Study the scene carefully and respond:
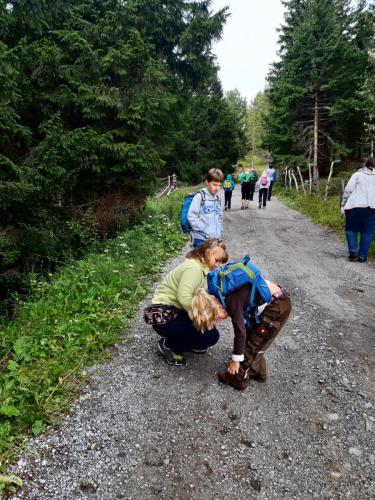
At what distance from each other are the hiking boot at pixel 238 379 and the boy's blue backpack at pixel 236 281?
728mm

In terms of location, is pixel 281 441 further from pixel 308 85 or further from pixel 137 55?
pixel 308 85

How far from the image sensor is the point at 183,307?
3.26 metres

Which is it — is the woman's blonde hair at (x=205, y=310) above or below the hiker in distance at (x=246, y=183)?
below

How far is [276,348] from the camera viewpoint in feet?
13.4

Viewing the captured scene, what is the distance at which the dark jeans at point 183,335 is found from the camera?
3.45 m

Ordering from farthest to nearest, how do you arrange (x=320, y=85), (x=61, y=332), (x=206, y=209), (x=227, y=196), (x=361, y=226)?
(x=320, y=85)
(x=227, y=196)
(x=361, y=226)
(x=206, y=209)
(x=61, y=332)

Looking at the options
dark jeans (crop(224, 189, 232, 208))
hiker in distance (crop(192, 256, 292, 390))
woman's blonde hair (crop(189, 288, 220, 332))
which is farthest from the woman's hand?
dark jeans (crop(224, 189, 232, 208))

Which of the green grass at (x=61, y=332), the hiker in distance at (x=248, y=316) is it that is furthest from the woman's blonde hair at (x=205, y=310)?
the green grass at (x=61, y=332)

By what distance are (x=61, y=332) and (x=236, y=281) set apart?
2.41m

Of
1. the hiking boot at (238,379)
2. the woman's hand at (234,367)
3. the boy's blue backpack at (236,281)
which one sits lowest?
the hiking boot at (238,379)

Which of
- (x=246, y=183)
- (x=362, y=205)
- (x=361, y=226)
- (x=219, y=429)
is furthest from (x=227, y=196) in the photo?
(x=219, y=429)

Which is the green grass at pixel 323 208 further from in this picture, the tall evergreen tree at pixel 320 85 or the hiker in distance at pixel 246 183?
the hiker in distance at pixel 246 183

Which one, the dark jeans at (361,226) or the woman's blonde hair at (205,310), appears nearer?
the woman's blonde hair at (205,310)

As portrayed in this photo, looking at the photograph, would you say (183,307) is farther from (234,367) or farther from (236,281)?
(234,367)
